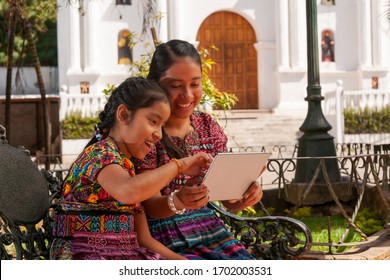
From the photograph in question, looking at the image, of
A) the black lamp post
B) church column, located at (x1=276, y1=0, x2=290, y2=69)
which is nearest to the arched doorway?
church column, located at (x1=276, y1=0, x2=290, y2=69)

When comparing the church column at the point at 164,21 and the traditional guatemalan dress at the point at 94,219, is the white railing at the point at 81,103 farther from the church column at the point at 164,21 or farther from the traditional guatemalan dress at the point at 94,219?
the traditional guatemalan dress at the point at 94,219

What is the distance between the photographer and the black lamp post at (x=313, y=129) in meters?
7.80

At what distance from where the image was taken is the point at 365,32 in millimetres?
22188

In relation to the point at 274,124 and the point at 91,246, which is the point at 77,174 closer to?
the point at 91,246

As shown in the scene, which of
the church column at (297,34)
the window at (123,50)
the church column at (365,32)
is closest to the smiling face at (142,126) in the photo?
the window at (123,50)

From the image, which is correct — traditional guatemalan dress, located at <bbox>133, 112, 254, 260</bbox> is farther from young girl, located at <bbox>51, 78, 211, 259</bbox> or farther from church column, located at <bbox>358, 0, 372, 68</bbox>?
church column, located at <bbox>358, 0, 372, 68</bbox>

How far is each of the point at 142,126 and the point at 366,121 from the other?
15845 millimetres

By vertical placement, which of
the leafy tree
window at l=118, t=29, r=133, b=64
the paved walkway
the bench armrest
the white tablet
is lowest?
the paved walkway

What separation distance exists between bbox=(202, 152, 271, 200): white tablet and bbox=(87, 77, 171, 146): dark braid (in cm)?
33

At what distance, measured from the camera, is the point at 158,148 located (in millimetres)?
3166

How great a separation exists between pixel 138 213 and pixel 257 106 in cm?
1941

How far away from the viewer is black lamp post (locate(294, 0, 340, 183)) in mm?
7797
